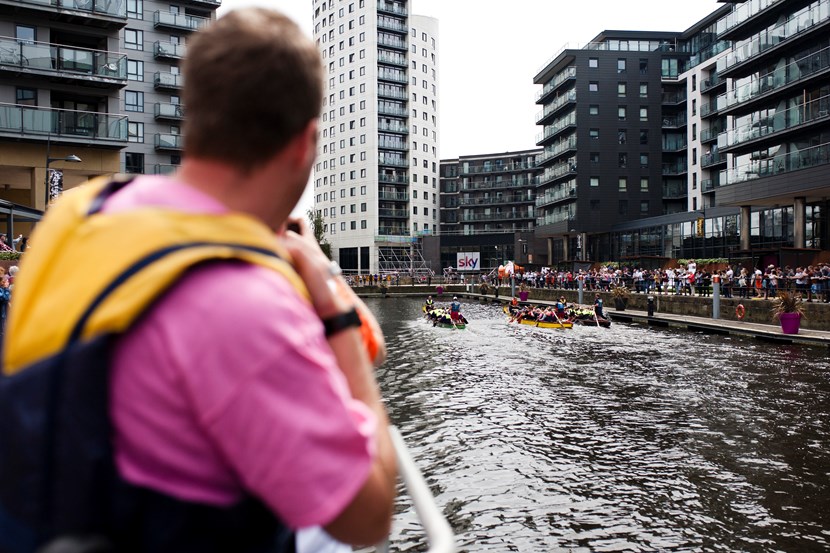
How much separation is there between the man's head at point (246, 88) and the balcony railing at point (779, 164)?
1618 inches

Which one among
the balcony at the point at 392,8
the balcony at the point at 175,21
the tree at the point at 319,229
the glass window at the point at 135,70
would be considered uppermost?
the balcony at the point at 392,8

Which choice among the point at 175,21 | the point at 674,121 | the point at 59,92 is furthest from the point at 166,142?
the point at 674,121

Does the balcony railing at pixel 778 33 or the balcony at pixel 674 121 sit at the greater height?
the balcony at pixel 674 121

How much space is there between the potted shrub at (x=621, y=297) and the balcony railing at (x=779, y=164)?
1125 cm

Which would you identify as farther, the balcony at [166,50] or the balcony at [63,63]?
the balcony at [166,50]

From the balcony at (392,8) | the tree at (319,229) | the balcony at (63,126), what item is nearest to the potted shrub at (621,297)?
the balcony at (63,126)

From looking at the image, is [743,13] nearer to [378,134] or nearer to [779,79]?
[779,79]

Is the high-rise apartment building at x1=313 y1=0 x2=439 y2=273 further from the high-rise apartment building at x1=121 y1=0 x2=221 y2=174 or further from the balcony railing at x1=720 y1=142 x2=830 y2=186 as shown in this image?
the balcony railing at x1=720 y1=142 x2=830 y2=186

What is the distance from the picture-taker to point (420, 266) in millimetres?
99688

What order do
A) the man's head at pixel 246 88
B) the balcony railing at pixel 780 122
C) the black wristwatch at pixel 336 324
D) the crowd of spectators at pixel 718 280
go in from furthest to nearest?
the balcony railing at pixel 780 122 → the crowd of spectators at pixel 718 280 → the black wristwatch at pixel 336 324 → the man's head at pixel 246 88

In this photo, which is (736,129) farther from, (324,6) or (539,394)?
(324,6)

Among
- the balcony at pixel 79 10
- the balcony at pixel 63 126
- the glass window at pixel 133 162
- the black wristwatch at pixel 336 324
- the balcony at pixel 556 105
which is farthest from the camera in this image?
the balcony at pixel 556 105

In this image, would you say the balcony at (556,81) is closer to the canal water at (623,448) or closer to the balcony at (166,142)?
the balcony at (166,142)

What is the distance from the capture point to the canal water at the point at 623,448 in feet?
29.2
